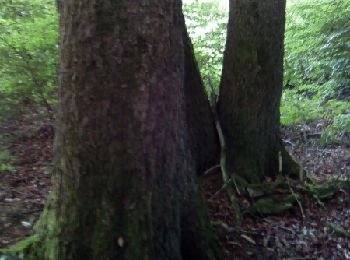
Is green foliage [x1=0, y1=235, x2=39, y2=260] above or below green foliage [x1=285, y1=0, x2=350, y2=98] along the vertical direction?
below

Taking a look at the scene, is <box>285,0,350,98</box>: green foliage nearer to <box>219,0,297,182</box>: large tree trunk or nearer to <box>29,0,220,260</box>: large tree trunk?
<box>219,0,297,182</box>: large tree trunk

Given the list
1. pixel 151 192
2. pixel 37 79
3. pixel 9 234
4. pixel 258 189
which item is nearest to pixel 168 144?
pixel 151 192

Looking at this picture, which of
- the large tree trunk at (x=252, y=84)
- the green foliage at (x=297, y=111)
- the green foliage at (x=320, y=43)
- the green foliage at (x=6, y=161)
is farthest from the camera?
the green foliage at (x=320, y=43)

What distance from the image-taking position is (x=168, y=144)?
3414mm

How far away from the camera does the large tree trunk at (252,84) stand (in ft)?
18.7

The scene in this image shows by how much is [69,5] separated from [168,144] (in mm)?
1164

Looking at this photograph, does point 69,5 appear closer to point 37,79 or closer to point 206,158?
point 206,158

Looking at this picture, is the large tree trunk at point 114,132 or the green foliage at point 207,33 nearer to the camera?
the large tree trunk at point 114,132

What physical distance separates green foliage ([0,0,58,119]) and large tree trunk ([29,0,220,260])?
330 cm

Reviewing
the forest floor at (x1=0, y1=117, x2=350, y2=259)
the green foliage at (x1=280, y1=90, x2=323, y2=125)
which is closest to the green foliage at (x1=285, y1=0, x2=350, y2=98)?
the green foliage at (x1=280, y1=90, x2=323, y2=125)

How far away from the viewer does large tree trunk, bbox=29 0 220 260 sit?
3.15m

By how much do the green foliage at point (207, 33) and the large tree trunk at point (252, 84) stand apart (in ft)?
7.05

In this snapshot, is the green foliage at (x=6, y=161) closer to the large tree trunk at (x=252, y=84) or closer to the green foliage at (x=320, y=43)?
the large tree trunk at (x=252, y=84)

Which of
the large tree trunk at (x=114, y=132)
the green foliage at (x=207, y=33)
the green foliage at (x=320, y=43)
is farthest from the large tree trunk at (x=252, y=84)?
the green foliage at (x=320, y=43)
